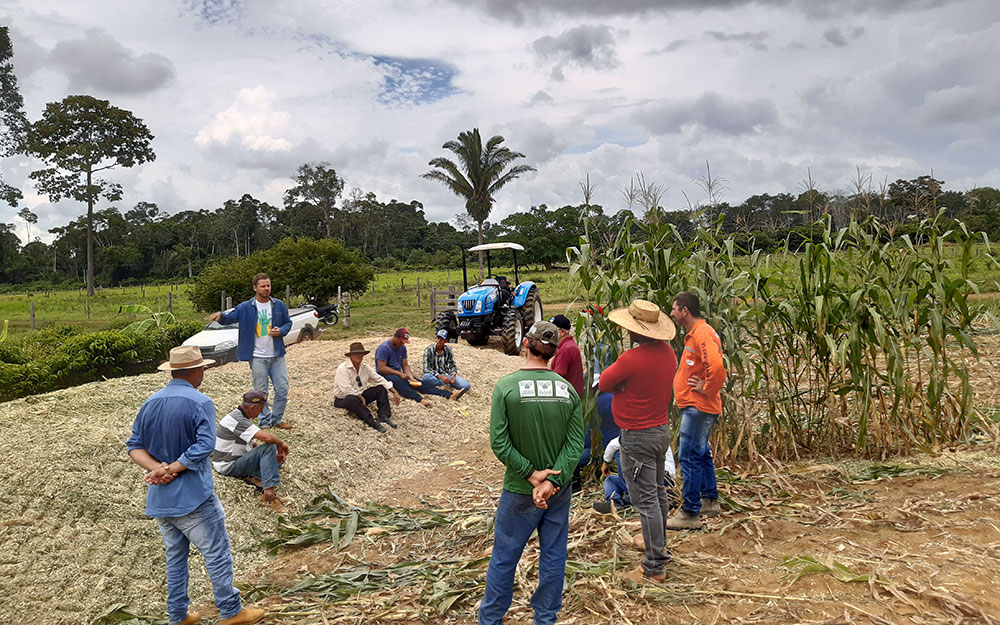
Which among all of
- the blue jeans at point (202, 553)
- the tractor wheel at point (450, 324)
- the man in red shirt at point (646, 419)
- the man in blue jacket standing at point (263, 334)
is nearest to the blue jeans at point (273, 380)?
the man in blue jacket standing at point (263, 334)

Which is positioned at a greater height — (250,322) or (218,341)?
(250,322)

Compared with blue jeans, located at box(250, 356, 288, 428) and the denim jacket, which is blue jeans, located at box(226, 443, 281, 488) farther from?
the denim jacket

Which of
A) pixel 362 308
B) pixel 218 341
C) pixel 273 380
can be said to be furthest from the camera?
pixel 362 308

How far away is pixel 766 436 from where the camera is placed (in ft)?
18.0

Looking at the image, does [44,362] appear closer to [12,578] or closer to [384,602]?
[12,578]

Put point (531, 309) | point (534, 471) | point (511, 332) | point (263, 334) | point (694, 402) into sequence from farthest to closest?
point (531, 309), point (511, 332), point (263, 334), point (694, 402), point (534, 471)

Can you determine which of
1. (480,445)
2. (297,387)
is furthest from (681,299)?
(297,387)

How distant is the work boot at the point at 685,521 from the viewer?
13.8 ft

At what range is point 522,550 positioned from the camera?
306 centimetres

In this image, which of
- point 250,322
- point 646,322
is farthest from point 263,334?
point 646,322

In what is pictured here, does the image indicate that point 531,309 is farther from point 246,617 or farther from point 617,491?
point 246,617

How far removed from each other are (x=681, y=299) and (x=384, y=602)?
2564 mm

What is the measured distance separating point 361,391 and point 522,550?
5.23 metres

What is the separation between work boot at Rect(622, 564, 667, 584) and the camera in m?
3.56
